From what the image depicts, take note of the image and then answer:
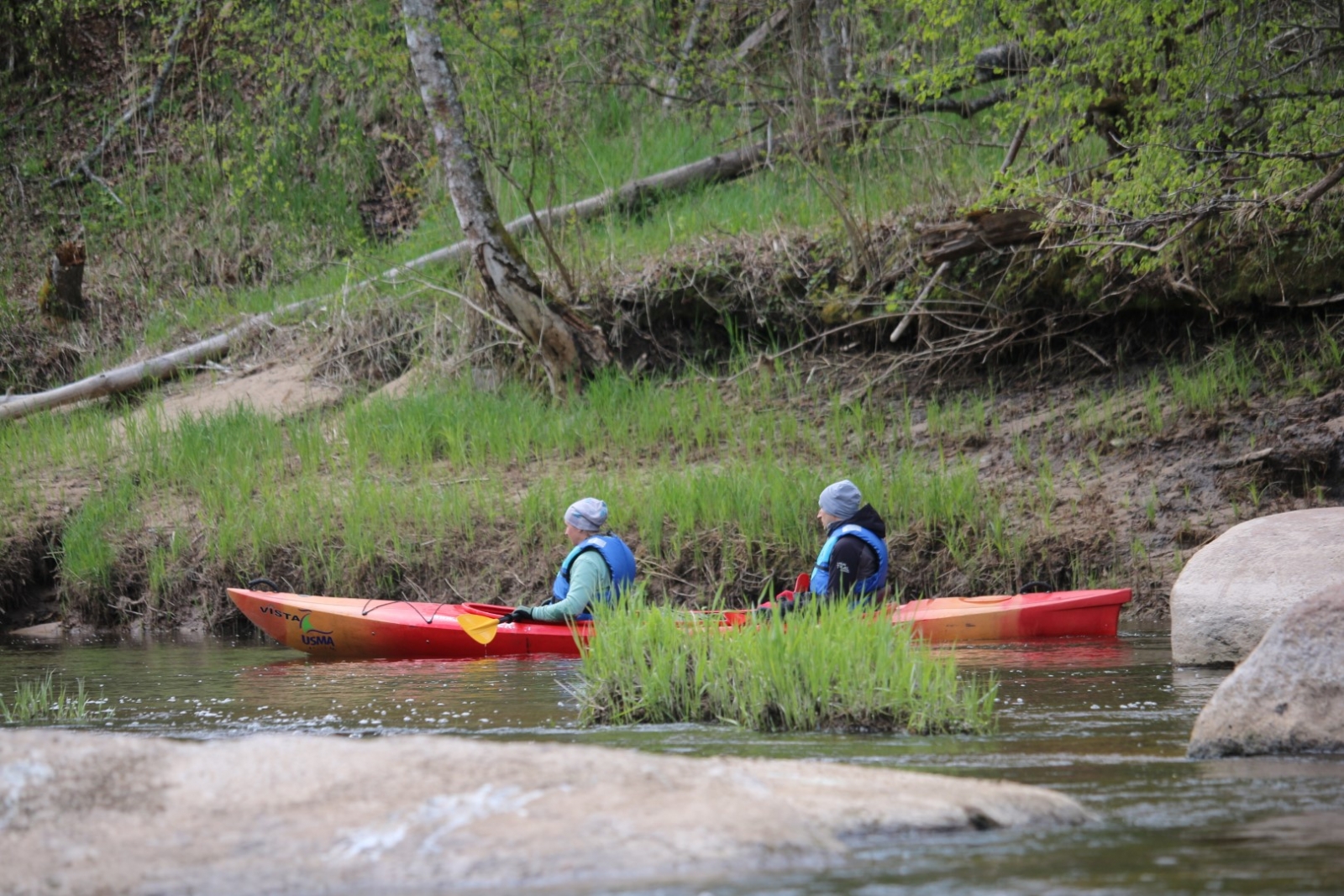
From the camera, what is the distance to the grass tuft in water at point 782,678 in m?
5.19

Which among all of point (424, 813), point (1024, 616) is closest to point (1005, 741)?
point (424, 813)

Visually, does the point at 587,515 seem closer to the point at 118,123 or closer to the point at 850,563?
the point at 850,563

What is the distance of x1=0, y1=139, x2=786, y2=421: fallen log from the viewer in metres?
15.5

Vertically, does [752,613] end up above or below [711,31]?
below

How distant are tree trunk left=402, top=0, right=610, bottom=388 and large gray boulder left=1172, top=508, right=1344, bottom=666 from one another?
25.3 feet

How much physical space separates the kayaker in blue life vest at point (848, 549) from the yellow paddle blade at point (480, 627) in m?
1.98

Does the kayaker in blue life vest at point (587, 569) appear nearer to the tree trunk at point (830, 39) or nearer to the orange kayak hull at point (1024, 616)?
the orange kayak hull at point (1024, 616)

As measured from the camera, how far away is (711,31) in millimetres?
16812

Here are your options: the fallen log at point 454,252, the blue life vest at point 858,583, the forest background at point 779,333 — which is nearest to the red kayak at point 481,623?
the blue life vest at point 858,583

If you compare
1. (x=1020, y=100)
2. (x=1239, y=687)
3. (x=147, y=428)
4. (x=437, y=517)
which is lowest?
(x=1239, y=687)

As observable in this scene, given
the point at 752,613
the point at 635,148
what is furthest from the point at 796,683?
the point at 635,148

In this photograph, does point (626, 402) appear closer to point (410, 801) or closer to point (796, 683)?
point (796, 683)

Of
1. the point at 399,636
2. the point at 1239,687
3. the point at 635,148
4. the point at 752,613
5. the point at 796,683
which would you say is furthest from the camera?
the point at 635,148

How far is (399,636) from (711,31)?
10415 mm
